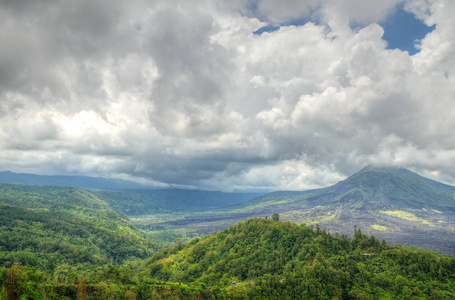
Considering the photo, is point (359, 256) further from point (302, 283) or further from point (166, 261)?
point (166, 261)

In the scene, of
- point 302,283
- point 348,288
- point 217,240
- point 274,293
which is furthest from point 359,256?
point 217,240

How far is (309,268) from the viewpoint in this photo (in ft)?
343

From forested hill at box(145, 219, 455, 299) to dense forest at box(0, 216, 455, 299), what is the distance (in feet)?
0.94

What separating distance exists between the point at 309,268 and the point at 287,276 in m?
9.33

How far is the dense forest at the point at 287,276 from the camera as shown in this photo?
84.9m

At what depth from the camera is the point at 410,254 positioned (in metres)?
103

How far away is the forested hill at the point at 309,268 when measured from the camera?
9350cm

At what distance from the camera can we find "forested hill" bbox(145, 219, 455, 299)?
93500mm

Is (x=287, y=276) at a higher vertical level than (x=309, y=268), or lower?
lower

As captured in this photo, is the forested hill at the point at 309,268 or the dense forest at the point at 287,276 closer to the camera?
the dense forest at the point at 287,276

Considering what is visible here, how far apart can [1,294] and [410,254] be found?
5309 inches

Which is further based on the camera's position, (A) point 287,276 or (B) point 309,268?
(A) point 287,276

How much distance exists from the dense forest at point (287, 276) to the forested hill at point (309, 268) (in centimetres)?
29

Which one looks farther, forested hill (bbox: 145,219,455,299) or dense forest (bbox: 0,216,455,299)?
forested hill (bbox: 145,219,455,299)
